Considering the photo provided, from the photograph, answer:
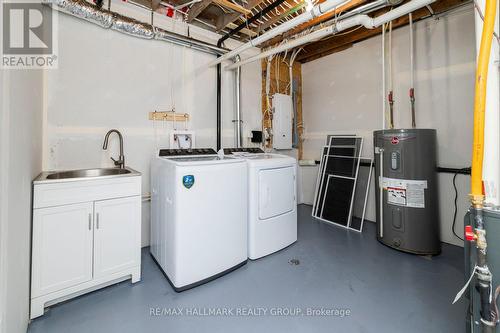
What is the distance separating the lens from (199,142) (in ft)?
10.1

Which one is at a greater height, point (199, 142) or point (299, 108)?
point (299, 108)

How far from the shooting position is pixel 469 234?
1.07 metres

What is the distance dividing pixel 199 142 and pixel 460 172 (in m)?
3.17

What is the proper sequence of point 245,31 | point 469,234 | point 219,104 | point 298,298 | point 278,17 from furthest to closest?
point 245,31
point 219,104
point 278,17
point 298,298
point 469,234

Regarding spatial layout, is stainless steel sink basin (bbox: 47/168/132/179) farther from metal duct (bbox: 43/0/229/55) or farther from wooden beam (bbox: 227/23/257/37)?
wooden beam (bbox: 227/23/257/37)

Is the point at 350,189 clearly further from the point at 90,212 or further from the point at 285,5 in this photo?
the point at 90,212

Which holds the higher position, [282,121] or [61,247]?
[282,121]

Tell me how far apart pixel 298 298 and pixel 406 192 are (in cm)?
166

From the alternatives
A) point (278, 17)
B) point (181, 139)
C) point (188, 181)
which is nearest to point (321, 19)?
point (278, 17)

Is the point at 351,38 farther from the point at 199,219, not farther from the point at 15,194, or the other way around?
the point at 15,194

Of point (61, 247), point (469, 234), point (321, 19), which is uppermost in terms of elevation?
point (321, 19)

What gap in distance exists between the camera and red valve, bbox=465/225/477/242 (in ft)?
3.46

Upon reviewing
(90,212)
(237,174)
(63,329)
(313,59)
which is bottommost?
(63,329)

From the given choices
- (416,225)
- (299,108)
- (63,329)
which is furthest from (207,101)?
(416,225)
